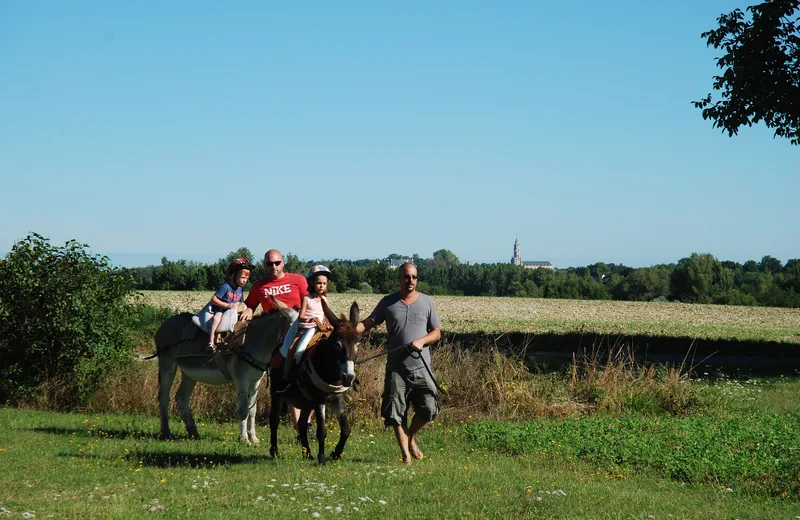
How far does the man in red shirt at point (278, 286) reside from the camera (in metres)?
11.9

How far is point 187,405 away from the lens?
44.0 feet

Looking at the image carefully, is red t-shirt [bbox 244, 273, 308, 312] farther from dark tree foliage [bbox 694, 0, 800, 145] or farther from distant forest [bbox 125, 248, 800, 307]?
distant forest [bbox 125, 248, 800, 307]

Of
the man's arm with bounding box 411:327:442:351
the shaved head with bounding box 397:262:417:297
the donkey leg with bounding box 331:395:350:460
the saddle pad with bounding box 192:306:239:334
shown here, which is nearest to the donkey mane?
the man's arm with bounding box 411:327:442:351

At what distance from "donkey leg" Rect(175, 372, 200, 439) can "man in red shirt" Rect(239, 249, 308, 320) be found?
2.46 m

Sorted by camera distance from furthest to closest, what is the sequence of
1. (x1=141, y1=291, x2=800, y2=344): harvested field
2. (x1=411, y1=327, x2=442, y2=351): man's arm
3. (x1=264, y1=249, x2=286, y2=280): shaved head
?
(x1=141, y1=291, x2=800, y2=344): harvested field < (x1=264, y1=249, x2=286, y2=280): shaved head < (x1=411, y1=327, x2=442, y2=351): man's arm

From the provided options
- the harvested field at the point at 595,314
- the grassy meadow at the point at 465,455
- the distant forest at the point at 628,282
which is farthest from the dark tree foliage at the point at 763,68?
the distant forest at the point at 628,282

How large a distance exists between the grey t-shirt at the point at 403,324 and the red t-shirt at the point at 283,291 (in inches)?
70.6

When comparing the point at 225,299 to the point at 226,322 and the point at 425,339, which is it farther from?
the point at 425,339

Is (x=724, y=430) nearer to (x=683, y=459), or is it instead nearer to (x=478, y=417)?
(x=683, y=459)

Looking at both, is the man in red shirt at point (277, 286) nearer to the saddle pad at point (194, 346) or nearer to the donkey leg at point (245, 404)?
the donkey leg at point (245, 404)

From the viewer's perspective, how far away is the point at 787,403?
17125 mm

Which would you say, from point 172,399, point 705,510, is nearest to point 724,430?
point 705,510

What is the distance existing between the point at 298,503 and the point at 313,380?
2.00 meters

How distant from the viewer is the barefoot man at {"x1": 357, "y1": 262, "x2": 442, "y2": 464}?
1028 cm
